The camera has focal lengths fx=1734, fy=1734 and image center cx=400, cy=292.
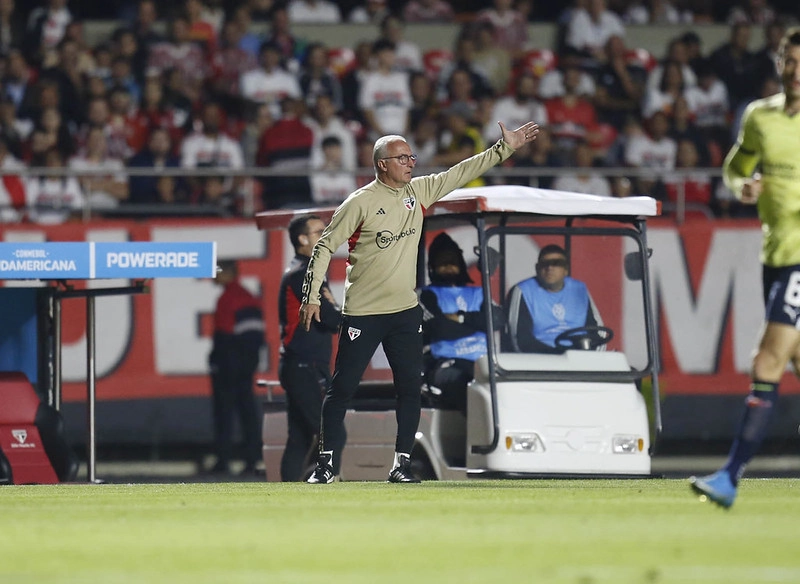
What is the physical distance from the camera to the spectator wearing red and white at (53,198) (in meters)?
18.5

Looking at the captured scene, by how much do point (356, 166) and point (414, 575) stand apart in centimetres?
1409

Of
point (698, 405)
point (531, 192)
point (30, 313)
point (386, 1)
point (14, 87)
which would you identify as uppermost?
point (386, 1)

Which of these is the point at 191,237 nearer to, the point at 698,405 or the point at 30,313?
the point at 30,313

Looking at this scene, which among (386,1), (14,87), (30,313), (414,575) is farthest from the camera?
(386,1)

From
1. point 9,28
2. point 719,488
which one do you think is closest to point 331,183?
point 9,28

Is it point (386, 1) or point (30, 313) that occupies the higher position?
point (386, 1)

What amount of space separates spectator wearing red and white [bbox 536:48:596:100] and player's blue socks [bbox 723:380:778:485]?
1296 cm

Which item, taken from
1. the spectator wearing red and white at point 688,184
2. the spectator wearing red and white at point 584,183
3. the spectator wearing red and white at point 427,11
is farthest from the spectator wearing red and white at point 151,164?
the spectator wearing red and white at point 688,184

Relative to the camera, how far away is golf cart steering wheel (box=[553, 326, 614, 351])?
1310 centimetres

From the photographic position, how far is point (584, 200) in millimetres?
13281

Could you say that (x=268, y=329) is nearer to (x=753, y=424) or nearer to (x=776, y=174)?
(x=776, y=174)

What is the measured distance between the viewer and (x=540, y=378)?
1288cm

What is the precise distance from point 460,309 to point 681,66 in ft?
31.8

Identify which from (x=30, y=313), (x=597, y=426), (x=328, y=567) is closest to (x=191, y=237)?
(x=30, y=313)
